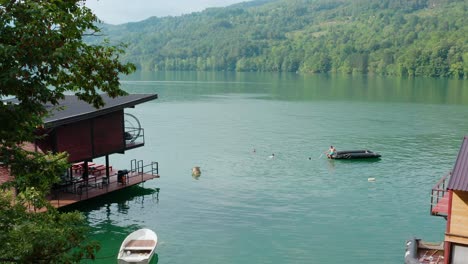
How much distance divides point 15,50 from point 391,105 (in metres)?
126

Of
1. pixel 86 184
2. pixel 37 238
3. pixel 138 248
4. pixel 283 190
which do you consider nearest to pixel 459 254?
pixel 138 248

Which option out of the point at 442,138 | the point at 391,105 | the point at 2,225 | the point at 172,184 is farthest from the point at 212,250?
the point at 391,105

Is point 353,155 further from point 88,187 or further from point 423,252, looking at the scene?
point 88,187

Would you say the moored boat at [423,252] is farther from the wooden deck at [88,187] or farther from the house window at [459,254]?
the wooden deck at [88,187]

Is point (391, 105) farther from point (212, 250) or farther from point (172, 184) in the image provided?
point (212, 250)

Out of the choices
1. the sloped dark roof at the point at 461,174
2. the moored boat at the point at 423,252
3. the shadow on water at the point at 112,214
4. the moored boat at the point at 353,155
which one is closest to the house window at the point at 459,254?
the moored boat at the point at 423,252

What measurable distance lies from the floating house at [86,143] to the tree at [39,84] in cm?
2364

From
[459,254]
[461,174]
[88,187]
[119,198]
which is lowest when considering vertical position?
[119,198]

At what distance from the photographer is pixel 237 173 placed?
2333 inches

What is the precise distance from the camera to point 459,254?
26.9 metres

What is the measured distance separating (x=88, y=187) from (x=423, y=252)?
80.3 ft

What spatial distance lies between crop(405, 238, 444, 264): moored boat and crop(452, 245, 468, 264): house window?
7.99 feet

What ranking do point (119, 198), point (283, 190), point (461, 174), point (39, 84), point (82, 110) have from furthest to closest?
point (283, 190)
point (119, 198)
point (82, 110)
point (461, 174)
point (39, 84)

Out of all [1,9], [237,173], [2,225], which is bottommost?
[237,173]
